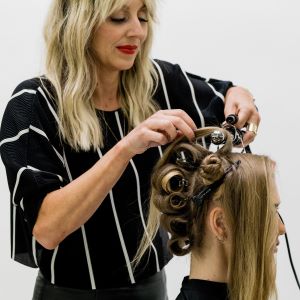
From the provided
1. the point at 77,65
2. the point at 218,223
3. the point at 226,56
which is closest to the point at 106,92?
the point at 77,65

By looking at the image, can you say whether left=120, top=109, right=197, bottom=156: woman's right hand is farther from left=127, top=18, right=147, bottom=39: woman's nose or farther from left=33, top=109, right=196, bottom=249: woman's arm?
left=127, top=18, right=147, bottom=39: woman's nose

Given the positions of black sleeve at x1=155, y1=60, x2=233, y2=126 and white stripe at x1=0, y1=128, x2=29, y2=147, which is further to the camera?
black sleeve at x1=155, y1=60, x2=233, y2=126

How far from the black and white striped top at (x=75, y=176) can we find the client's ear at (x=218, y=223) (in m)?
0.24

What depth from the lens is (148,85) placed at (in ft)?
4.98

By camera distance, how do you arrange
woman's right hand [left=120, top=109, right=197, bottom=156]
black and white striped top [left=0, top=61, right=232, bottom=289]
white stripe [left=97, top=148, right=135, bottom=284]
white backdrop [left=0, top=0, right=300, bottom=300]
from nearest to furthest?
woman's right hand [left=120, top=109, right=197, bottom=156]
black and white striped top [left=0, top=61, right=232, bottom=289]
white stripe [left=97, top=148, right=135, bottom=284]
white backdrop [left=0, top=0, right=300, bottom=300]

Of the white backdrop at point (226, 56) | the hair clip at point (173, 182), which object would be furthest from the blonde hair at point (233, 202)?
the white backdrop at point (226, 56)

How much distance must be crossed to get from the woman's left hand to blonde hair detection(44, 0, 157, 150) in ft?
0.66

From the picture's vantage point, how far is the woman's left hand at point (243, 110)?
1375mm

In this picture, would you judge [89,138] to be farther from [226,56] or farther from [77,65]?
[226,56]

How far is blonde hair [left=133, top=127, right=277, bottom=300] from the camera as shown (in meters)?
1.23

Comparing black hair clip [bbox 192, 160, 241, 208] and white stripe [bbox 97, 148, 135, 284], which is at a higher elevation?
black hair clip [bbox 192, 160, 241, 208]

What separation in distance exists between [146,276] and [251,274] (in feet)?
1.05

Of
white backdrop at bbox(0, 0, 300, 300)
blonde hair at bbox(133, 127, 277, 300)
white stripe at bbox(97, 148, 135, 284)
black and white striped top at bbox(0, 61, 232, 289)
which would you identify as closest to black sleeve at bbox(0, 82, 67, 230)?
black and white striped top at bbox(0, 61, 232, 289)

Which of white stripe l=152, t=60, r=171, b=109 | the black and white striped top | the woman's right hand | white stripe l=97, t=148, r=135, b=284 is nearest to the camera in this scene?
the woman's right hand
